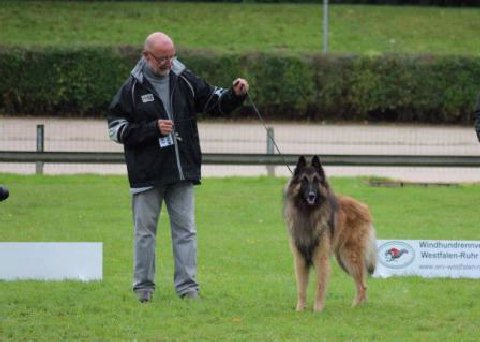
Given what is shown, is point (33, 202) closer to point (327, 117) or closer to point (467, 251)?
point (467, 251)

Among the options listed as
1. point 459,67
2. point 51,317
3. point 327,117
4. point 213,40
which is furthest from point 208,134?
point 51,317

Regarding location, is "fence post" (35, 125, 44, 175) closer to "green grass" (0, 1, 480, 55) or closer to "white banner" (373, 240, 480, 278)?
"white banner" (373, 240, 480, 278)

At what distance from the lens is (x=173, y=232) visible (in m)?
9.61

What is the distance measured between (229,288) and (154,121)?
1978 mm

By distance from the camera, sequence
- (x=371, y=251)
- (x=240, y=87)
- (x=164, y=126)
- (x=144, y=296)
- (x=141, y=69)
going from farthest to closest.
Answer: (x=371, y=251), (x=144, y=296), (x=141, y=69), (x=240, y=87), (x=164, y=126)

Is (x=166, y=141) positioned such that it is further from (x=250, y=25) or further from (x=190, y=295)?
(x=250, y=25)

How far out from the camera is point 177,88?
9.45m

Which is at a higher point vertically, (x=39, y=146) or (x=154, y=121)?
(x=154, y=121)

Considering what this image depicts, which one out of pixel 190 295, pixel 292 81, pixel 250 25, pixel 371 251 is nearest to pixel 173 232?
pixel 190 295

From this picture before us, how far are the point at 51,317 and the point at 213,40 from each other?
3043 centimetres

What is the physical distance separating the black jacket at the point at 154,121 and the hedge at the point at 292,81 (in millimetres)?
22093

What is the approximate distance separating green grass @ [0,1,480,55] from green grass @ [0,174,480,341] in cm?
1977

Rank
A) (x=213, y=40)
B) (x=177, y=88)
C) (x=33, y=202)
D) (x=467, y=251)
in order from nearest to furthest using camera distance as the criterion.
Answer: (x=177, y=88) < (x=467, y=251) < (x=33, y=202) < (x=213, y=40)

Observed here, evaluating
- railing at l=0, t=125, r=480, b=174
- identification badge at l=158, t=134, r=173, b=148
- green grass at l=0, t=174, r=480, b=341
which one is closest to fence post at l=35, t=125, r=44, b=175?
railing at l=0, t=125, r=480, b=174
